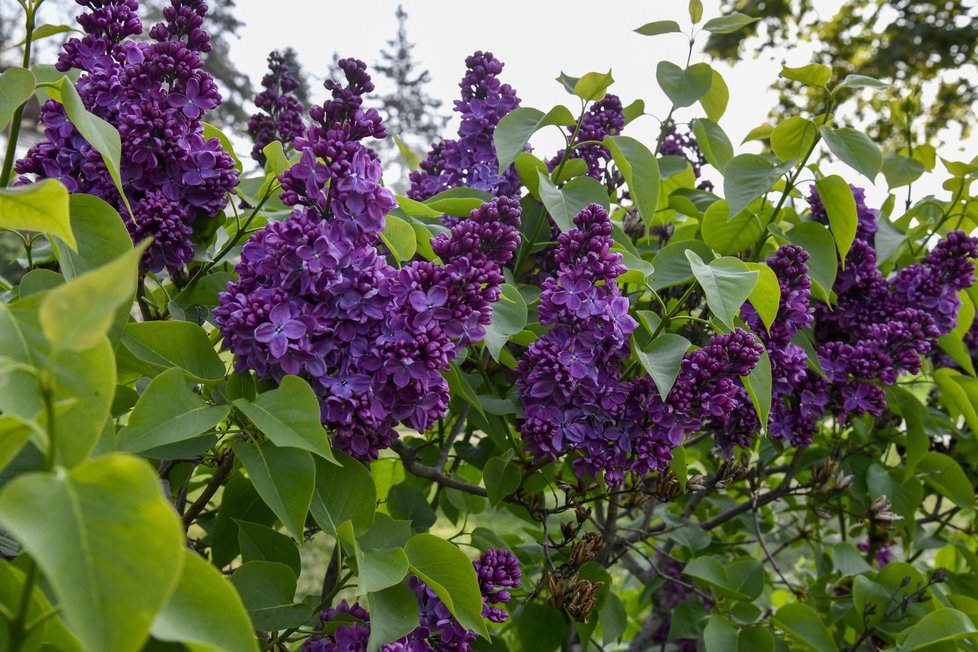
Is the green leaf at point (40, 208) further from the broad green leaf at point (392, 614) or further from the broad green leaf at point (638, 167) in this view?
the broad green leaf at point (638, 167)

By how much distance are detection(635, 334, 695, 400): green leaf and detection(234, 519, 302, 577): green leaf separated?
53cm

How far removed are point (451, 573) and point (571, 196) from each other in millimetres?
615

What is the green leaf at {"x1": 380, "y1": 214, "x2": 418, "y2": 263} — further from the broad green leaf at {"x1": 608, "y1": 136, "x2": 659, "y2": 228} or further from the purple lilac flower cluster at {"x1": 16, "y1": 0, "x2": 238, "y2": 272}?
the broad green leaf at {"x1": 608, "y1": 136, "x2": 659, "y2": 228}

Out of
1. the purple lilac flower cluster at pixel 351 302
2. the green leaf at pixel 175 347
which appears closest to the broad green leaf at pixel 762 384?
the purple lilac flower cluster at pixel 351 302

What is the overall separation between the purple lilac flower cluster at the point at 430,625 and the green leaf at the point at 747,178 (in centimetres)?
69

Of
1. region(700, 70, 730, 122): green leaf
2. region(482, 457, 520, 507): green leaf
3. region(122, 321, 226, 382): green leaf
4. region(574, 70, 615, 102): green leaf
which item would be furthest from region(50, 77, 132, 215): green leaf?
A: region(700, 70, 730, 122): green leaf

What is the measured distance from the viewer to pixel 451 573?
3.18 feet

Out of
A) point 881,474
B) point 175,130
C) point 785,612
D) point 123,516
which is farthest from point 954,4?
point 123,516

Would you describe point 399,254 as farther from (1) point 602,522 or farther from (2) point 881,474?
(2) point 881,474

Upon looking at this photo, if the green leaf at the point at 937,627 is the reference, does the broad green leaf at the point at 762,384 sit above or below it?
above

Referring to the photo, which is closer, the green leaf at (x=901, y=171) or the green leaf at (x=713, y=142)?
the green leaf at (x=713, y=142)

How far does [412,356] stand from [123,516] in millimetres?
467

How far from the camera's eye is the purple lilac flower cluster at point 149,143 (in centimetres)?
111

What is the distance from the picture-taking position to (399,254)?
3.66 feet
